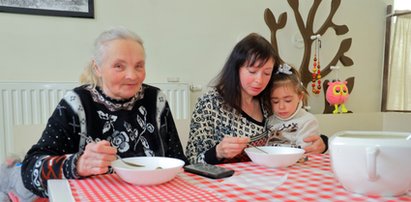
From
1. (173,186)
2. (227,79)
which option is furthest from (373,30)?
(173,186)

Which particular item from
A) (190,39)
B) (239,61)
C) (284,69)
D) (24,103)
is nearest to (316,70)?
(190,39)

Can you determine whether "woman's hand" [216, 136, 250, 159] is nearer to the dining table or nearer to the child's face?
the dining table

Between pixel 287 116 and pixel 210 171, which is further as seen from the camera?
pixel 287 116

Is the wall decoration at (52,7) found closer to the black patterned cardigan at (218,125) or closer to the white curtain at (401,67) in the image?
the black patterned cardigan at (218,125)

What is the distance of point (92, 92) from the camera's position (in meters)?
1.07

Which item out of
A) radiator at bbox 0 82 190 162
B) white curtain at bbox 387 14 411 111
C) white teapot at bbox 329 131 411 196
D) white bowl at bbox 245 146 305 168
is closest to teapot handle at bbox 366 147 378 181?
white teapot at bbox 329 131 411 196

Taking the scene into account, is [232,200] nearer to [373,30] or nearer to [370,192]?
[370,192]

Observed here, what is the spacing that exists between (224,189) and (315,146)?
60cm

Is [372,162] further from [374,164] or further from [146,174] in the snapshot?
[146,174]

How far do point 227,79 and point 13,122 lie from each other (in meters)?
1.24

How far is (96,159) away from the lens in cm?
76

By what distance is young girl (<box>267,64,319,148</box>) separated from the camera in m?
1.37

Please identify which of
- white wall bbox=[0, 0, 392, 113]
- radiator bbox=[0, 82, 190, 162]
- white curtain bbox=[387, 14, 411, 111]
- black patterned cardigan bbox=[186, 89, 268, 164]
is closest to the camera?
black patterned cardigan bbox=[186, 89, 268, 164]

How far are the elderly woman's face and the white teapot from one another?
0.61 meters
